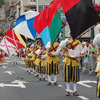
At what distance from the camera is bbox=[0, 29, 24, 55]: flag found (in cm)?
1978

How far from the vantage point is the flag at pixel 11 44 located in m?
19.8

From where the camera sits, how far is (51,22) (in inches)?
417

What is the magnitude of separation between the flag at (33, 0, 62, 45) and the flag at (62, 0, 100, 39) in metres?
1.43

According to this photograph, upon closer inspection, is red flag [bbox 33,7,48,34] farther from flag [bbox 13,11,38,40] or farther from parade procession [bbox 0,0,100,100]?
flag [bbox 13,11,38,40]

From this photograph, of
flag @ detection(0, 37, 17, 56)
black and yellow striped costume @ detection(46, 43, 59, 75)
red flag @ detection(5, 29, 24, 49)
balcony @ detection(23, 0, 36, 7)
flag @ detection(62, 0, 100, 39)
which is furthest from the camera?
balcony @ detection(23, 0, 36, 7)

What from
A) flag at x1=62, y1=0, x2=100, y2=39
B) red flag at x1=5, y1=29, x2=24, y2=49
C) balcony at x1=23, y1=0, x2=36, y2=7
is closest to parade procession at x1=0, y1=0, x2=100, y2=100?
flag at x1=62, y1=0, x2=100, y2=39

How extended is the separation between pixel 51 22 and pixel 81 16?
224 cm

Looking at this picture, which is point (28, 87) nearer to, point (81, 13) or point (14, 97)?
point (14, 97)

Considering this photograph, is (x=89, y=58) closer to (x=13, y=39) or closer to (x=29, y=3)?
(x=13, y=39)

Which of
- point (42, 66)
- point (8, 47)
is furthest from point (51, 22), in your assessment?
point (8, 47)

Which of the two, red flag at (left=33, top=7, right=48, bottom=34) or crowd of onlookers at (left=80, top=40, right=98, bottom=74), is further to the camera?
crowd of onlookers at (left=80, top=40, right=98, bottom=74)

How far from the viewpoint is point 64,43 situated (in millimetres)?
10695

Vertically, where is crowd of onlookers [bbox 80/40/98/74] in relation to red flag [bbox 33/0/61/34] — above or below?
below

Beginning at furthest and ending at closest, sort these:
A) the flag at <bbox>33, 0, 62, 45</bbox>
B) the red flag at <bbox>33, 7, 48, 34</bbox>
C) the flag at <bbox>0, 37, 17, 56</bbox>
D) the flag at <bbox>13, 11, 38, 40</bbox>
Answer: the flag at <bbox>0, 37, 17, 56</bbox>, the flag at <bbox>13, 11, 38, 40</bbox>, the red flag at <bbox>33, 7, 48, 34</bbox>, the flag at <bbox>33, 0, 62, 45</bbox>
